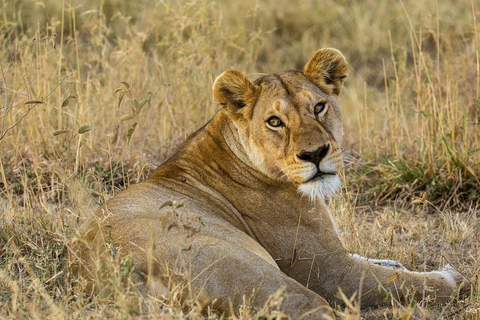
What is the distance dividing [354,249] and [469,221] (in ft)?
3.72

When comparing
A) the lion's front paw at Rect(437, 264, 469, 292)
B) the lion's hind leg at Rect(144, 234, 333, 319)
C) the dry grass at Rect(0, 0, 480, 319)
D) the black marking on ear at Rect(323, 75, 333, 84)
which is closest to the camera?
the lion's hind leg at Rect(144, 234, 333, 319)

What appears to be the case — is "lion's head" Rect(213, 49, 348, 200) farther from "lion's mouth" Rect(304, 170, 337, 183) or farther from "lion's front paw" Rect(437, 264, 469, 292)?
"lion's front paw" Rect(437, 264, 469, 292)

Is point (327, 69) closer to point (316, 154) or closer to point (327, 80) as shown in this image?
point (327, 80)

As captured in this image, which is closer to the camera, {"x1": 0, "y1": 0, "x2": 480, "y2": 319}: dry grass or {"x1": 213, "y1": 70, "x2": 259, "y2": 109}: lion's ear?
{"x1": 0, "y1": 0, "x2": 480, "y2": 319}: dry grass

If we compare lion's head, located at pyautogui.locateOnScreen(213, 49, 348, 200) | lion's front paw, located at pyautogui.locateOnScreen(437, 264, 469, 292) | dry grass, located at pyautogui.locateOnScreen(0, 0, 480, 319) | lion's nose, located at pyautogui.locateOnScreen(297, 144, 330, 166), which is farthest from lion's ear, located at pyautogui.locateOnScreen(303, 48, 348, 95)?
lion's front paw, located at pyautogui.locateOnScreen(437, 264, 469, 292)

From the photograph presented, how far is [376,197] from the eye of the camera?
21.0 ft

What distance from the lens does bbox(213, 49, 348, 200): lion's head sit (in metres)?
4.40

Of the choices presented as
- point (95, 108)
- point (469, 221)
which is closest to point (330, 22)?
point (95, 108)

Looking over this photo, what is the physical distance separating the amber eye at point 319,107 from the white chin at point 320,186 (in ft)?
1.35

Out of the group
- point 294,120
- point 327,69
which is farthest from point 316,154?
point 327,69

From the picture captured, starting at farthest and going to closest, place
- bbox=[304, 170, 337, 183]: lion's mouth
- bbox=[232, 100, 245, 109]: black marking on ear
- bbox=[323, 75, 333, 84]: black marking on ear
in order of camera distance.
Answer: bbox=[323, 75, 333, 84]: black marking on ear → bbox=[232, 100, 245, 109]: black marking on ear → bbox=[304, 170, 337, 183]: lion's mouth

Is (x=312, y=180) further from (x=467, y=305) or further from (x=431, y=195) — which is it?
(x=431, y=195)

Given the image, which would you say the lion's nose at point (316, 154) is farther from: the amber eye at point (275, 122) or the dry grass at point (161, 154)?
the dry grass at point (161, 154)

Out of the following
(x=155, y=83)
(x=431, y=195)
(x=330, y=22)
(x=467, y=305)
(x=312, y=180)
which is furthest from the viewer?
(x=330, y=22)
